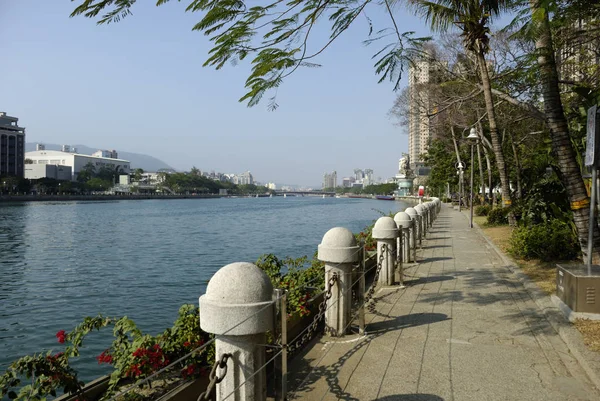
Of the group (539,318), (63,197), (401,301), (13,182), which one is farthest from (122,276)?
(63,197)

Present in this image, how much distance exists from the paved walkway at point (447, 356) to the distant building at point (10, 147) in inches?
5247

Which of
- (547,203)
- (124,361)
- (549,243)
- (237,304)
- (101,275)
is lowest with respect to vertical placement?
(101,275)

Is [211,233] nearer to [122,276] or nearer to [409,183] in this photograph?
[122,276]

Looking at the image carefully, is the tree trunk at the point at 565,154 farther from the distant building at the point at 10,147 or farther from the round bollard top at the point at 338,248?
the distant building at the point at 10,147

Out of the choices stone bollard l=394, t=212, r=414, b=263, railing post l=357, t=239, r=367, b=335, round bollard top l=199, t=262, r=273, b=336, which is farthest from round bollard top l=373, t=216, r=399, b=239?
→ round bollard top l=199, t=262, r=273, b=336

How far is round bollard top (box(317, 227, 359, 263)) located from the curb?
2951mm

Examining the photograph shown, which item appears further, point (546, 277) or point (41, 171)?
point (41, 171)

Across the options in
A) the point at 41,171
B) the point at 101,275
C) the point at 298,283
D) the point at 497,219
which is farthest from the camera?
the point at 41,171

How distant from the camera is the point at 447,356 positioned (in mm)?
6195

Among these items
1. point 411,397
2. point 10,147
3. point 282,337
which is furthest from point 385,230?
point 10,147

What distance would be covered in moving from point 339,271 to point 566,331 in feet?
10.5

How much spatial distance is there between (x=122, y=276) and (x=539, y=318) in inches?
705

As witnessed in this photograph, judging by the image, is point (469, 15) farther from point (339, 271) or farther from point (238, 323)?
point (238, 323)

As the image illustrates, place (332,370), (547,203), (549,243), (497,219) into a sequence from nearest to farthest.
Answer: (332,370) → (549,243) → (547,203) → (497,219)
